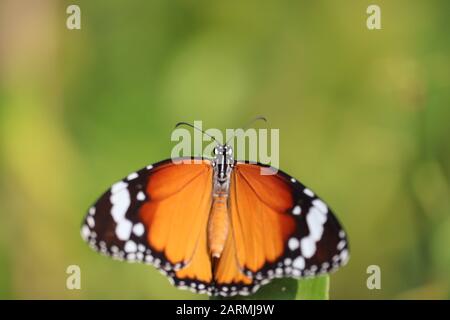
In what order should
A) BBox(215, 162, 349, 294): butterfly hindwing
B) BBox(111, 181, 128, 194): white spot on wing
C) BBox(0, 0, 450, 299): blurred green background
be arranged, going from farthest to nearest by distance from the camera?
BBox(0, 0, 450, 299): blurred green background
BBox(111, 181, 128, 194): white spot on wing
BBox(215, 162, 349, 294): butterfly hindwing

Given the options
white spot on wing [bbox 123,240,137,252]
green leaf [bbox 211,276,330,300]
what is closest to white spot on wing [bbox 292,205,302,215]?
green leaf [bbox 211,276,330,300]

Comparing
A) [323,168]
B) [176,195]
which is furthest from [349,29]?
[176,195]

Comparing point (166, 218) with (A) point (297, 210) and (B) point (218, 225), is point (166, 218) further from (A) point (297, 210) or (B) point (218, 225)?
(A) point (297, 210)

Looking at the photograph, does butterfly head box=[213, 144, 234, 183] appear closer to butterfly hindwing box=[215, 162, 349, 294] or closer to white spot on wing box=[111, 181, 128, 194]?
butterfly hindwing box=[215, 162, 349, 294]

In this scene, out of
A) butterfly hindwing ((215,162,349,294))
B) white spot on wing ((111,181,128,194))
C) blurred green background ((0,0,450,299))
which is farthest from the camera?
blurred green background ((0,0,450,299))

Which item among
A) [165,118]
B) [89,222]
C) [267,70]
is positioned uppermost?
[267,70]

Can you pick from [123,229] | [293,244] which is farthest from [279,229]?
[123,229]

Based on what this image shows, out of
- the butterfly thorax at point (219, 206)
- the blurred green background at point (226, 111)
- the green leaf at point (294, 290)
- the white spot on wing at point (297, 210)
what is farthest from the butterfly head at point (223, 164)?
the blurred green background at point (226, 111)

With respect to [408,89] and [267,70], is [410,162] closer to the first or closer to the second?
[408,89]
